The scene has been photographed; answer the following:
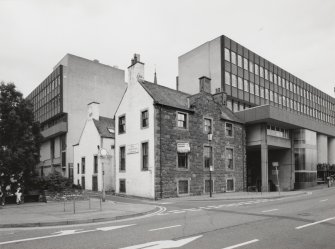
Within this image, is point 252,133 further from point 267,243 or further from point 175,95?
point 267,243

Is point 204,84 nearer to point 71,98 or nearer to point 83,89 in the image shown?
point 71,98

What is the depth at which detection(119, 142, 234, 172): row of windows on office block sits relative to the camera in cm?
2898

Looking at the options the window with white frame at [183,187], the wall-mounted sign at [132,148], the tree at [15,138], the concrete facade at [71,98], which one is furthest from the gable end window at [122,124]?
the concrete facade at [71,98]

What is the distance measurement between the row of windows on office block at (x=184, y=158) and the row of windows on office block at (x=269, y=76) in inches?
752

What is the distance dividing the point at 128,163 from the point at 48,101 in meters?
37.8

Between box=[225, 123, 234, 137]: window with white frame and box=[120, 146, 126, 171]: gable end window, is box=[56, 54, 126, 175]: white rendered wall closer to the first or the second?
box=[120, 146, 126, 171]: gable end window

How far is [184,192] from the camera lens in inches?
1154

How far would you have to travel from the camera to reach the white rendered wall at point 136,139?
27.9 m

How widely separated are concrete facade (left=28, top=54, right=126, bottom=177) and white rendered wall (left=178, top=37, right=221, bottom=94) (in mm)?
14284

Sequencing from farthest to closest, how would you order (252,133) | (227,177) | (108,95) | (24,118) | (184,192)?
(108,95) < (252,133) < (227,177) < (184,192) < (24,118)

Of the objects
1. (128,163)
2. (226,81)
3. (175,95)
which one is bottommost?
(128,163)

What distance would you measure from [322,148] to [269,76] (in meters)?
15.6

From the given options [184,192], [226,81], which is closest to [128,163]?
[184,192]

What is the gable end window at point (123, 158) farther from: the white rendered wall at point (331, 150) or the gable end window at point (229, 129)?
the white rendered wall at point (331, 150)
